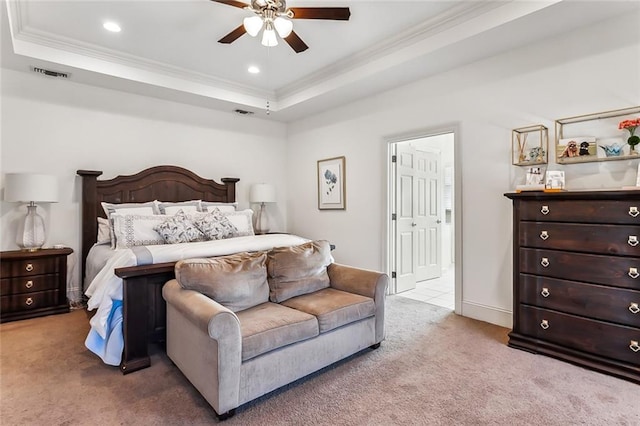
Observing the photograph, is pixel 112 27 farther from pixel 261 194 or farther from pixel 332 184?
pixel 332 184

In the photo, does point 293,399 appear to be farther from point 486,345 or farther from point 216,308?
point 486,345

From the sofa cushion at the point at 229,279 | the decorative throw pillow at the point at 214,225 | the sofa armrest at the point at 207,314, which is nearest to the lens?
the sofa armrest at the point at 207,314

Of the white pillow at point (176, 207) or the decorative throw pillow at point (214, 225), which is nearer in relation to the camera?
the decorative throw pillow at point (214, 225)

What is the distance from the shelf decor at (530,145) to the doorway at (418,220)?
99 centimetres

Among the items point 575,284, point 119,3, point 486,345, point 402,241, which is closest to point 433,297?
point 402,241

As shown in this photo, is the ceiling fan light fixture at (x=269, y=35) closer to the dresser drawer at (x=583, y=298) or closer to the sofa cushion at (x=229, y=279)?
the sofa cushion at (x=229, y=279)

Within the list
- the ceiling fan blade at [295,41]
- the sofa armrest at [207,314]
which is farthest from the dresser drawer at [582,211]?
the sofa armrest at [207,314]

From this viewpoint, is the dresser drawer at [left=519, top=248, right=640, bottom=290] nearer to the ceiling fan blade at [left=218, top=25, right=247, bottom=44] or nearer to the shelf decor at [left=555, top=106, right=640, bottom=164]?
the shelf decor at [left=555, top=106, right=640, bottom=164]

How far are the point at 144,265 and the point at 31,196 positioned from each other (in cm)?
202

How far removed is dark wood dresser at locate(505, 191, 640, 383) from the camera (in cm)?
223

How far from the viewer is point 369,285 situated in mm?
2682

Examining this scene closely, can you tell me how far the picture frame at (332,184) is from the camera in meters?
4.89

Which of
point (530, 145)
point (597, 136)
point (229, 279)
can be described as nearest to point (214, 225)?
point (229, 279)

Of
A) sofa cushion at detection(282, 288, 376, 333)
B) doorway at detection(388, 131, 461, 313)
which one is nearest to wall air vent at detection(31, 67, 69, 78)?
sofa cushion at detection(282, 288, 376, 333)
